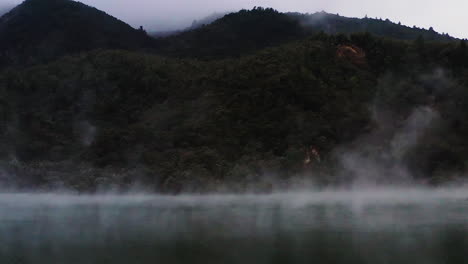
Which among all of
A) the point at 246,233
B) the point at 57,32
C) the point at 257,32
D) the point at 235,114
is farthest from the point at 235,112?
the point at 57,32

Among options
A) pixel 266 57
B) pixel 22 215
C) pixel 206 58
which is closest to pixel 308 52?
pixel 266 57

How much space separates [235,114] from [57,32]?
2667 cm

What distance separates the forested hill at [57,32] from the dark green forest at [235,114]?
2293 mm

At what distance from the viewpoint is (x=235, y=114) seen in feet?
133

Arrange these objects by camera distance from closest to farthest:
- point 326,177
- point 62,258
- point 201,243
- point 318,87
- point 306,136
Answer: point 62,258
point 201,243
point 326,177
point 306,136
point 318,87

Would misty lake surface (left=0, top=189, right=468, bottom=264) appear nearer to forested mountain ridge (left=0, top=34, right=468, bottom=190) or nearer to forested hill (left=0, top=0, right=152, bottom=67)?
forested mountain ridge (left=0, top=34, right=468, bottom=190)

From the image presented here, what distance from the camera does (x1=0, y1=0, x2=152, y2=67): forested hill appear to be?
5759 cm

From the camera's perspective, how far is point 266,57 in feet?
149

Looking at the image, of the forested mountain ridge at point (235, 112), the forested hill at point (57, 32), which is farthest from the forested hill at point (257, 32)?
the forested mountain ridge at point (235, 112)

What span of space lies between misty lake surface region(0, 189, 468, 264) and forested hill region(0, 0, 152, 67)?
3418 centimetres

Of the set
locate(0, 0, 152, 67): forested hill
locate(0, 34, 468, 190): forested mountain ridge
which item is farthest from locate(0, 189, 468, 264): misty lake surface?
locate(0, 0, 152, 67): forested hill

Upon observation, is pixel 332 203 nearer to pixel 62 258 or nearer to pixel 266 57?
pixel 62 258

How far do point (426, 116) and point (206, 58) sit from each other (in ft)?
76.2

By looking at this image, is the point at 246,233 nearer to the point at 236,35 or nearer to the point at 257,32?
the point at 236,35
